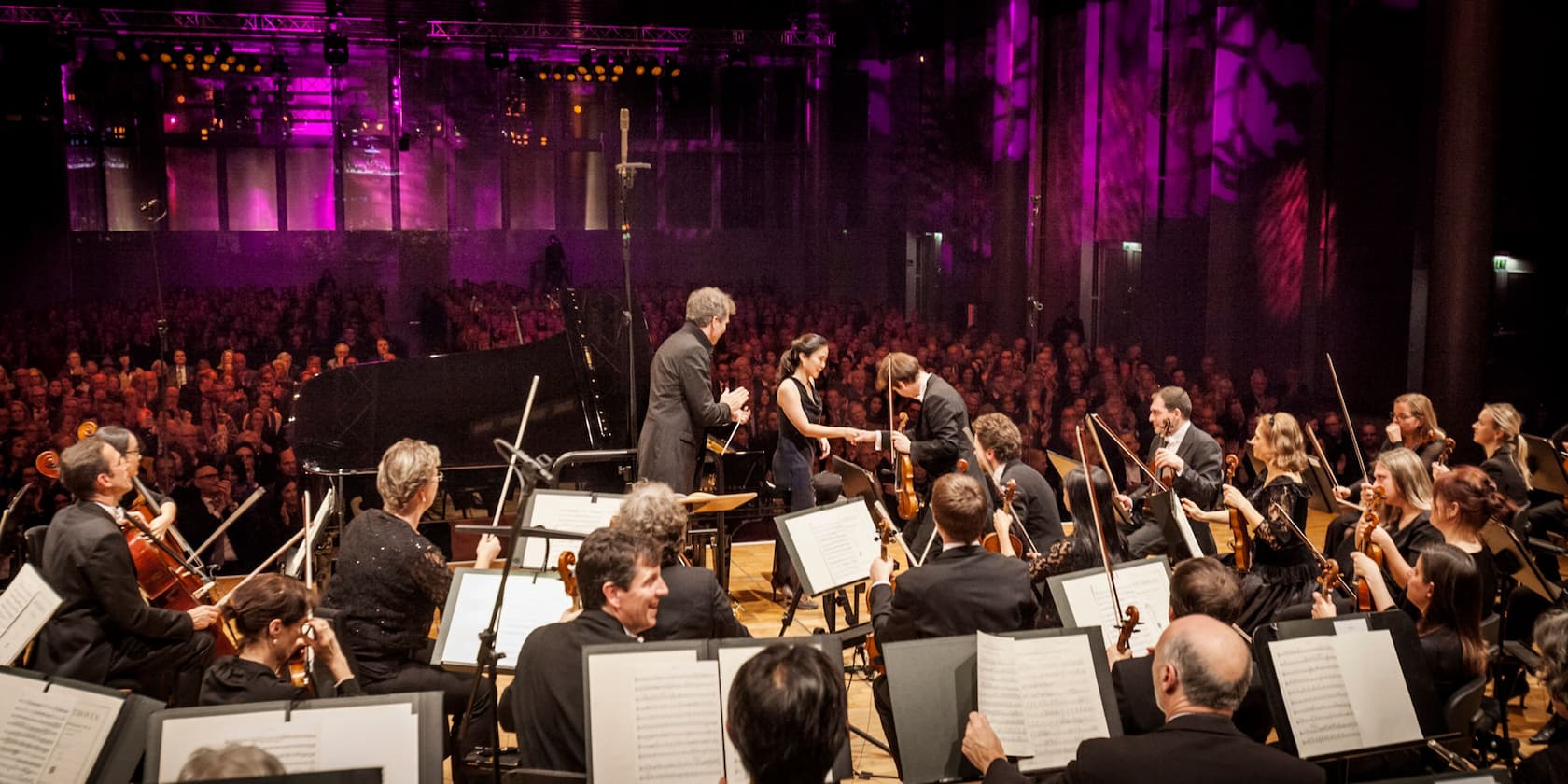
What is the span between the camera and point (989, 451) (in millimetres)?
5016

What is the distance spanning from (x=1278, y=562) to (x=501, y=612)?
10.4ft

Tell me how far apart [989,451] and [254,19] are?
332 inches

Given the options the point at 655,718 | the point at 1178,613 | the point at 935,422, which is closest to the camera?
the point at 655,718

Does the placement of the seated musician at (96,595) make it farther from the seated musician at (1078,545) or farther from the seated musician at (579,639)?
the seated musician at (1078,545)

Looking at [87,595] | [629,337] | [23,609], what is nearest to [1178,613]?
[23,609]

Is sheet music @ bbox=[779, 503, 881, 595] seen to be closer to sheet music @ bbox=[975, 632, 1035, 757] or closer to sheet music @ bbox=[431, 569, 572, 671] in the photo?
sheet music @ bbox=[431, 569, 572, 671]

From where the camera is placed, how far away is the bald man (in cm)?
239

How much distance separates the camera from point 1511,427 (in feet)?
19.3

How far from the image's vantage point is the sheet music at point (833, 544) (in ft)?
13.7

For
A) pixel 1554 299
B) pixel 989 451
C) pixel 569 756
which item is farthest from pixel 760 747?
pixel 1554 299

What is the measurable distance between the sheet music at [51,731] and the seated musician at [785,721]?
1.52m

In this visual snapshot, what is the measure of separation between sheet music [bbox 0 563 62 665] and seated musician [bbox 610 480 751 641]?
1605mm

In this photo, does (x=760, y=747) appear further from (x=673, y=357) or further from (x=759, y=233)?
(x=759, y=233)

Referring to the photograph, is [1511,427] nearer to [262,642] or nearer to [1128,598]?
[1128,598]
